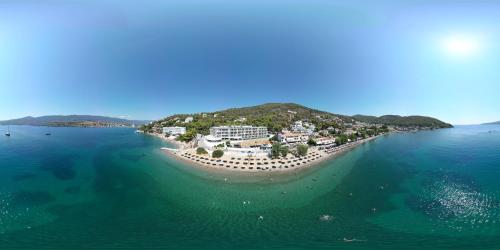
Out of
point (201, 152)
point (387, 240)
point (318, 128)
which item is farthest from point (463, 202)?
point (318, 128)

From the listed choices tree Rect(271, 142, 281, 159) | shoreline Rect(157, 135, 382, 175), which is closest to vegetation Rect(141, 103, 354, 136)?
shoreline Rect(157, 135, 382, 175)

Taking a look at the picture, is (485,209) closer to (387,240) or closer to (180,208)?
(387,240)

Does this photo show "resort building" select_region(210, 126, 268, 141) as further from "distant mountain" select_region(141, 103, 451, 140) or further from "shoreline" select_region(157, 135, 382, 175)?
"shoreline" select_region(157, 135, 382, 175)

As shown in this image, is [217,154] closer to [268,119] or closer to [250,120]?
[250,120]

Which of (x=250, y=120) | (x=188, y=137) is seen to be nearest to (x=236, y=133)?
(x=188, y=137)

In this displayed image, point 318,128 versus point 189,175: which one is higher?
point 318,128
